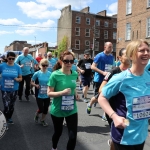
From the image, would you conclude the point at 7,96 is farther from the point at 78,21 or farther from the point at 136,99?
the point at 78,21

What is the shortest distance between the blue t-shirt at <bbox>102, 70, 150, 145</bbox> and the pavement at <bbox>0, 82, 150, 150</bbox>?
223 cm

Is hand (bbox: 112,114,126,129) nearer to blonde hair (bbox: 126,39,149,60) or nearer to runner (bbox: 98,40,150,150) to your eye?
runner (bbox: 98,40,150,150)

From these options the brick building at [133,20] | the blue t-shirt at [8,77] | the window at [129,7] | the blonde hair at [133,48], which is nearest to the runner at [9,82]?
the blue t-shirt at [8,77]

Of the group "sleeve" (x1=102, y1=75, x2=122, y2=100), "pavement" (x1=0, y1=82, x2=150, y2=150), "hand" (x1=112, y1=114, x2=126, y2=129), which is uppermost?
"sleeve" (x1=102, y1=75, x2=122, y2=100)

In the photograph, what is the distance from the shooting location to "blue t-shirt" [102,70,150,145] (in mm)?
2303

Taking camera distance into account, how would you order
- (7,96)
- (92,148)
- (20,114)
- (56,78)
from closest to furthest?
1. (56,78)
2. (92,148)
3. (7,96)
4. (20,114)

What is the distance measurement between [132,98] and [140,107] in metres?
0.13

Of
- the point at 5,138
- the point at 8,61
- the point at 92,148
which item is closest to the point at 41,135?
the point at 5,138

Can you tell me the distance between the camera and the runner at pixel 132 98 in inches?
90.2

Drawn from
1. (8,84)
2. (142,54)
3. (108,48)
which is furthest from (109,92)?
(108,48)

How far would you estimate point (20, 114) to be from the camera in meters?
Result: 6.97

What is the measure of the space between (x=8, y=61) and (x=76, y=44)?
1976 inches

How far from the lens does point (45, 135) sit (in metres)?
5.14

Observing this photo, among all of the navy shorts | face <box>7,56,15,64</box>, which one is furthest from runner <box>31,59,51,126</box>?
the navy shorts
